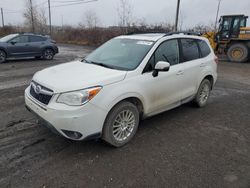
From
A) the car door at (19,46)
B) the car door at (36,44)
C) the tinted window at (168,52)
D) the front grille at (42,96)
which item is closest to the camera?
the front grille at (42,96)

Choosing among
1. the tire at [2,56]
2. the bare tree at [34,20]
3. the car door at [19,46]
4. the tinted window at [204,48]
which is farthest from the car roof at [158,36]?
the bare tree at [34,20]

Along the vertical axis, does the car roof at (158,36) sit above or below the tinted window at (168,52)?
above

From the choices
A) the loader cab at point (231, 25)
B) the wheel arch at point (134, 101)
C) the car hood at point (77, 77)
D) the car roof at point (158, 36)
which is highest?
the loader cab at point (231, 25)

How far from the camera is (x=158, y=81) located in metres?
3.71

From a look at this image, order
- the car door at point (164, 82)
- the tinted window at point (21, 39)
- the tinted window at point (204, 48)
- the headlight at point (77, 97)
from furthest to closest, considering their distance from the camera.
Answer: the tinted window at point (21, 39), the tinted window at point (204, 48), the car door at point (164, 82), the headlight at point (77, 97)

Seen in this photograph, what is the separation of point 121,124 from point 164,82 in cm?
112

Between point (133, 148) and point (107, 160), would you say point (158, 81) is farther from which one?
point (107, 160)

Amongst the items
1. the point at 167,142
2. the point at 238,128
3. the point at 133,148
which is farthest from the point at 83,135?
the point at 238,128

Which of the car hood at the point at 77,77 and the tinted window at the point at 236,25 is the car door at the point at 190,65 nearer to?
the car hood at the point at 77,77

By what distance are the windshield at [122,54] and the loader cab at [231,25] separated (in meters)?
12.9

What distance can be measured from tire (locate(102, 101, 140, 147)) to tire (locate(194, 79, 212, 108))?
85.2 inches

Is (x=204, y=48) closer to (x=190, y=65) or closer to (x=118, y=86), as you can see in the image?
(x=190, y=65)

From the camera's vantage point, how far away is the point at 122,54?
3.97 m

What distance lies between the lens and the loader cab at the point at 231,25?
47.6ft
